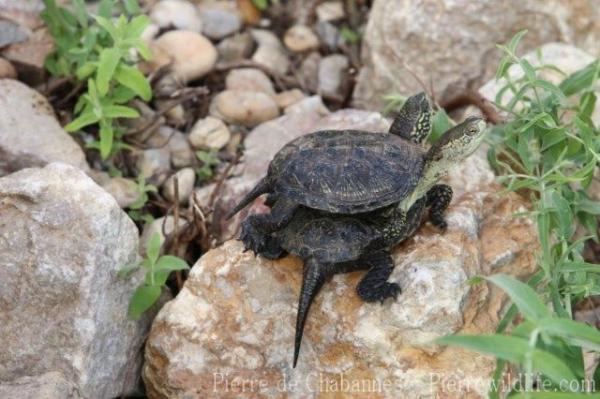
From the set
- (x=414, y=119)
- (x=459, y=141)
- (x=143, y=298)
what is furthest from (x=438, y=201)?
(x=143, y=298)

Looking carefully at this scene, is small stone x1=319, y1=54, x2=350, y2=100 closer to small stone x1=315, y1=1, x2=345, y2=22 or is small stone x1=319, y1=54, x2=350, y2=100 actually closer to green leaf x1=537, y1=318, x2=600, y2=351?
small stone x1=315, y1=1, x2=345, y2=22

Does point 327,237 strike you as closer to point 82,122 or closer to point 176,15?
point 82,122

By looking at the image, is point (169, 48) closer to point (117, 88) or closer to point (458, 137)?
point (117, 88)

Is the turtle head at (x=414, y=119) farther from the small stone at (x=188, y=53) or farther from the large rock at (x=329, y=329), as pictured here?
the small stone at (x=188, y=53)

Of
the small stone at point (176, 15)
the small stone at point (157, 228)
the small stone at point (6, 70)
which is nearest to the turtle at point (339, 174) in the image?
the small stone at point (157, 228)

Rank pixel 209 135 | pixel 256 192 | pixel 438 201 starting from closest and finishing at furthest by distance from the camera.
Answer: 1. pixel 438 201
2. pixel 256 192
3. pixel 209 135
